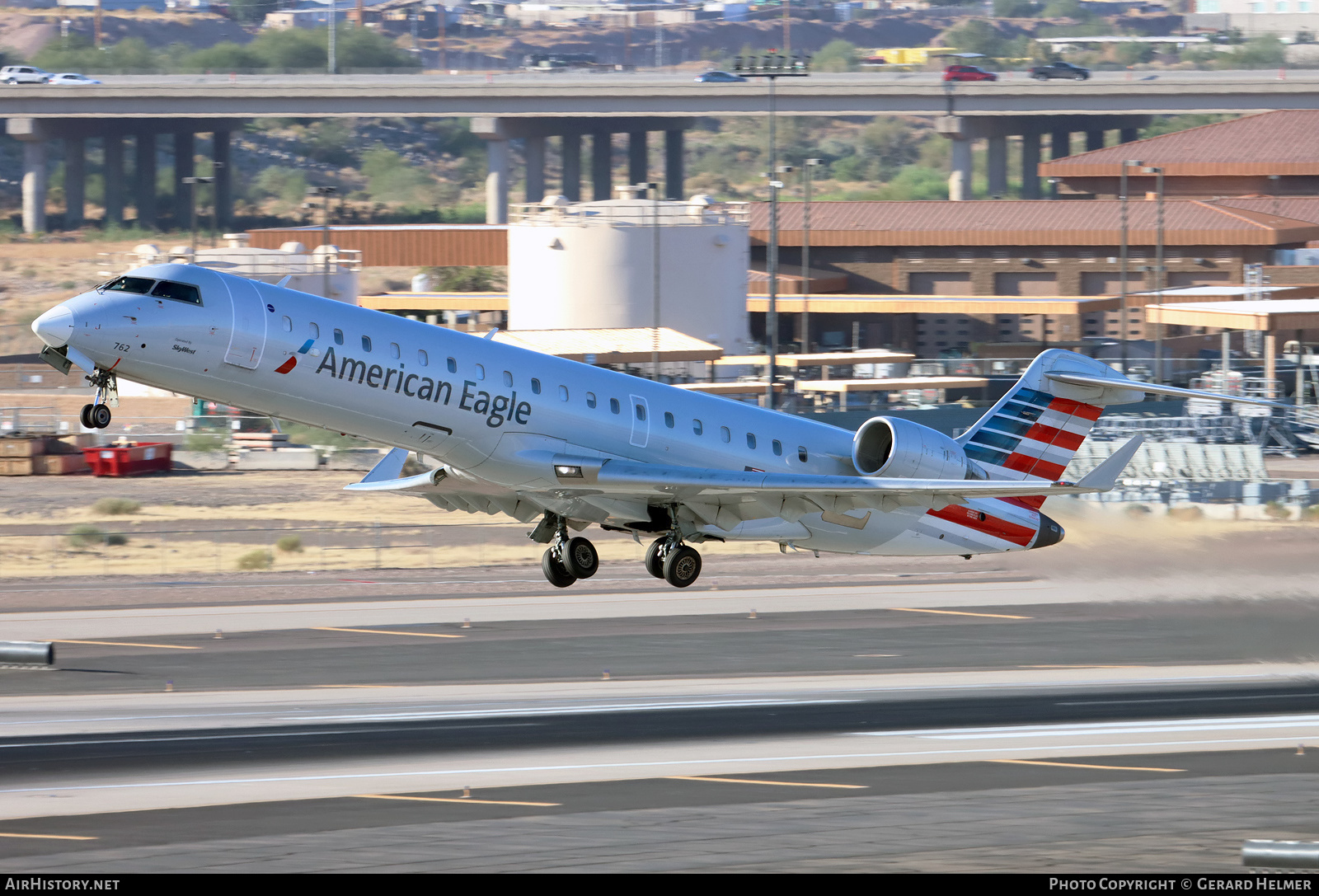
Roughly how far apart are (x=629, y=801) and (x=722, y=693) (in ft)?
32.1

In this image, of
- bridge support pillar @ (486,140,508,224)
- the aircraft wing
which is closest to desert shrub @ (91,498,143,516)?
the aircraft wing

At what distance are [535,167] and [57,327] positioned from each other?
127633 millimetres

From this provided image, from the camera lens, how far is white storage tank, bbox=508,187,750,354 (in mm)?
91750

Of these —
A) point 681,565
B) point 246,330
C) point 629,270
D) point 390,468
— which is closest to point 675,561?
point 681,565

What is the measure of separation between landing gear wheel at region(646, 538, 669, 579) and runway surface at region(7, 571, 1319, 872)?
13.1ft

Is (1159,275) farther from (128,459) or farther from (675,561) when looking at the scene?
(675,561)

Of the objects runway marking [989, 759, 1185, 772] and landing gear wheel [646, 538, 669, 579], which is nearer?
landing gear wheel [646, 538, 669, 579]

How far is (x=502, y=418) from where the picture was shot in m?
31.2

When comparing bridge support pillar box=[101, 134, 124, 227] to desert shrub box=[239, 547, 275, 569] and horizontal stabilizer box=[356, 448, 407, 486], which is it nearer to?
desert shrub box=[239, 547, 275, 569]

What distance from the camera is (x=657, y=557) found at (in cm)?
3375

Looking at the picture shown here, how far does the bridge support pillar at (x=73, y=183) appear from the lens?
501ft

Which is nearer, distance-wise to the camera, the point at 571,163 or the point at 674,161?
the point at 571,163

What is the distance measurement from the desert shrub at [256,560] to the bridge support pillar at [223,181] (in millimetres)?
101987

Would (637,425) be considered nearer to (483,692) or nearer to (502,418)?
(502,418)
